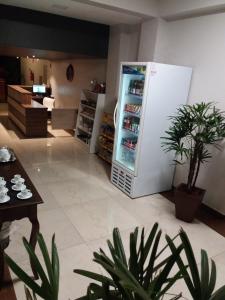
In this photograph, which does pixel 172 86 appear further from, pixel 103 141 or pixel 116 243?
pixel 116 243

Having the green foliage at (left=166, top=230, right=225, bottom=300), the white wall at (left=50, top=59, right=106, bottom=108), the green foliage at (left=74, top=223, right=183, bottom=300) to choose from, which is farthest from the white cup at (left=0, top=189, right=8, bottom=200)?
the white wall at (left=50, top=59, right=106, bottom=108)

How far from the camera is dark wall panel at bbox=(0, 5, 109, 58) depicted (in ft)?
13.5

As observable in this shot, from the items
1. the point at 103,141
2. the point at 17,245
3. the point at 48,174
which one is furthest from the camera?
the point at 103,141

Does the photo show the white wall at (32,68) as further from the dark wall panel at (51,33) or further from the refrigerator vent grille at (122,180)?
the refrigerator vent grille at (122,180)

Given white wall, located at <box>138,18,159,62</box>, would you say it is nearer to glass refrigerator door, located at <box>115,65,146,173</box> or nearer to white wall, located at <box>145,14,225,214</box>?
white wall, located at <box>145,14,225,214</box>

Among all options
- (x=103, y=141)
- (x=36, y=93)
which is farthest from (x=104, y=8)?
(x=36, y=93)

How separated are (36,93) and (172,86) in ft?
22.2

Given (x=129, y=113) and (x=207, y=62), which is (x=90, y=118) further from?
(x=207, y=62)

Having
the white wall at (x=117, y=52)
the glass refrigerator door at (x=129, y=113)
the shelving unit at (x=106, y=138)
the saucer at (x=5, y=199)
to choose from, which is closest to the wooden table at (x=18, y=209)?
the saucer at (x=5, y=199)

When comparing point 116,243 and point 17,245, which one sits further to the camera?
point 17,245

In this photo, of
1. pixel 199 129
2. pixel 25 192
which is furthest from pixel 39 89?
pixel 25 192

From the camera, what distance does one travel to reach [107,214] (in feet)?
10.3

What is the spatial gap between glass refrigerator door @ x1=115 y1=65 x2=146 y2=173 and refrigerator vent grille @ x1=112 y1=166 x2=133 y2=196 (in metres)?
0.12

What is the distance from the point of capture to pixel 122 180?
376cm
